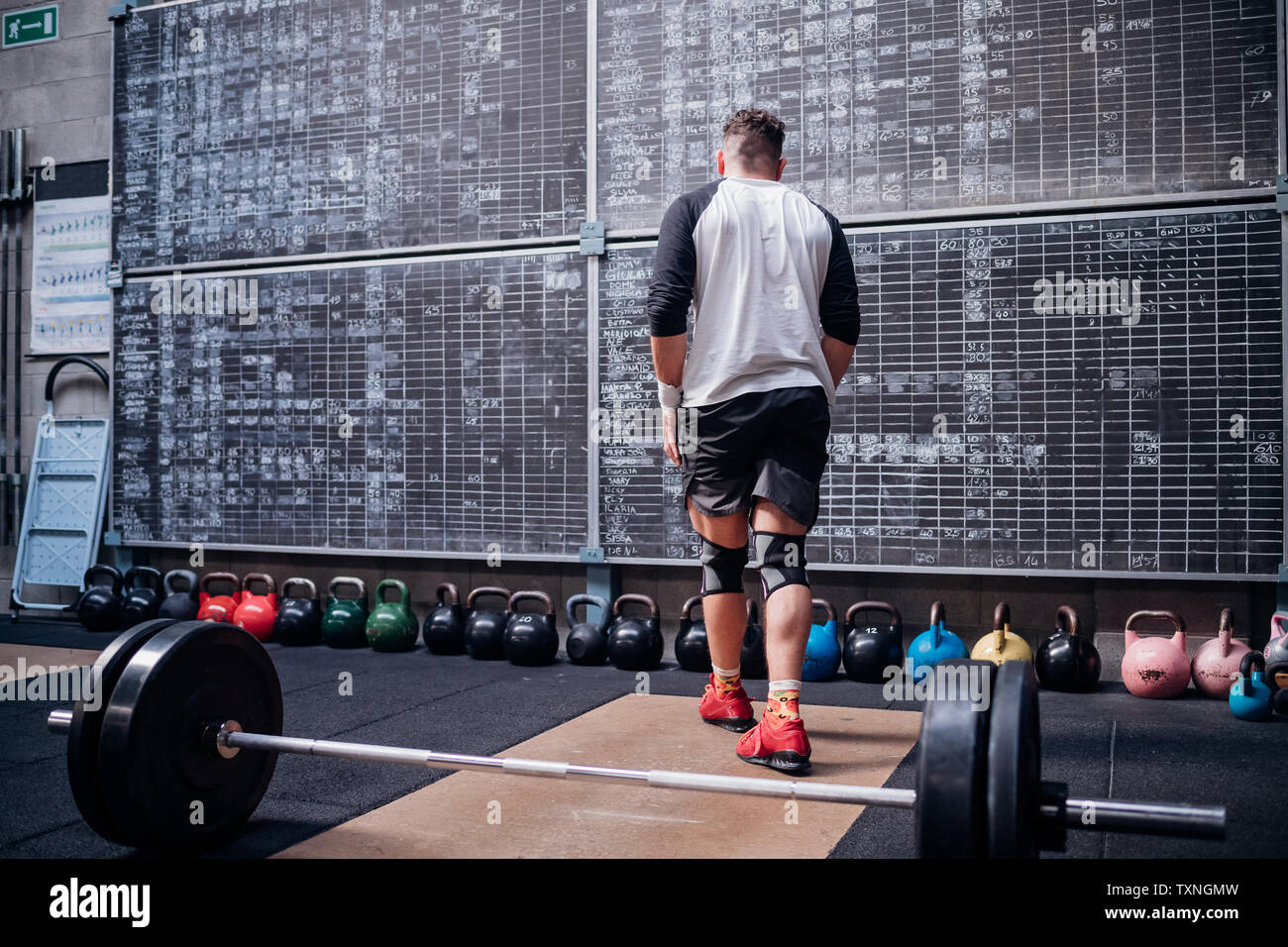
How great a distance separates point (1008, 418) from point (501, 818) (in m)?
1.99

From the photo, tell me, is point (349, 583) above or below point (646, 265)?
below

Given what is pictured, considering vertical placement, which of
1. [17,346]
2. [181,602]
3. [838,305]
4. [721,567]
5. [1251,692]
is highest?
[17,346]

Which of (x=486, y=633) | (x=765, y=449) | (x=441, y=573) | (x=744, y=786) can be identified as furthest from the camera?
(x=441, y=573)

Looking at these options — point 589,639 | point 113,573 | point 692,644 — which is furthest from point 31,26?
point 692,644

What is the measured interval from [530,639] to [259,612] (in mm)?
1111

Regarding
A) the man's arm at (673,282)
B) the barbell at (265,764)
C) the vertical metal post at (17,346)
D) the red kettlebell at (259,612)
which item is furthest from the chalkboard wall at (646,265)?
the barbell at (265,764)

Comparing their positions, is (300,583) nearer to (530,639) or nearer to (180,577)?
(180,577)

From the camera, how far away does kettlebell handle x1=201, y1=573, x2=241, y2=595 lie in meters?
3.53

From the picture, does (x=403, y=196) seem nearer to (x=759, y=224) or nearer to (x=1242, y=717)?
(x=759, y=224)

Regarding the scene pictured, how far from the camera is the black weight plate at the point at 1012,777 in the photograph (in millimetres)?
980

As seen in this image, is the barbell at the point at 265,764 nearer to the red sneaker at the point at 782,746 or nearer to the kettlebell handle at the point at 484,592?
the red sneaker at the point at 782,746

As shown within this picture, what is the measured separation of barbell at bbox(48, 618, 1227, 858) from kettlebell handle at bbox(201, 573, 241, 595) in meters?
2.19

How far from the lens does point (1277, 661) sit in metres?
2.31
